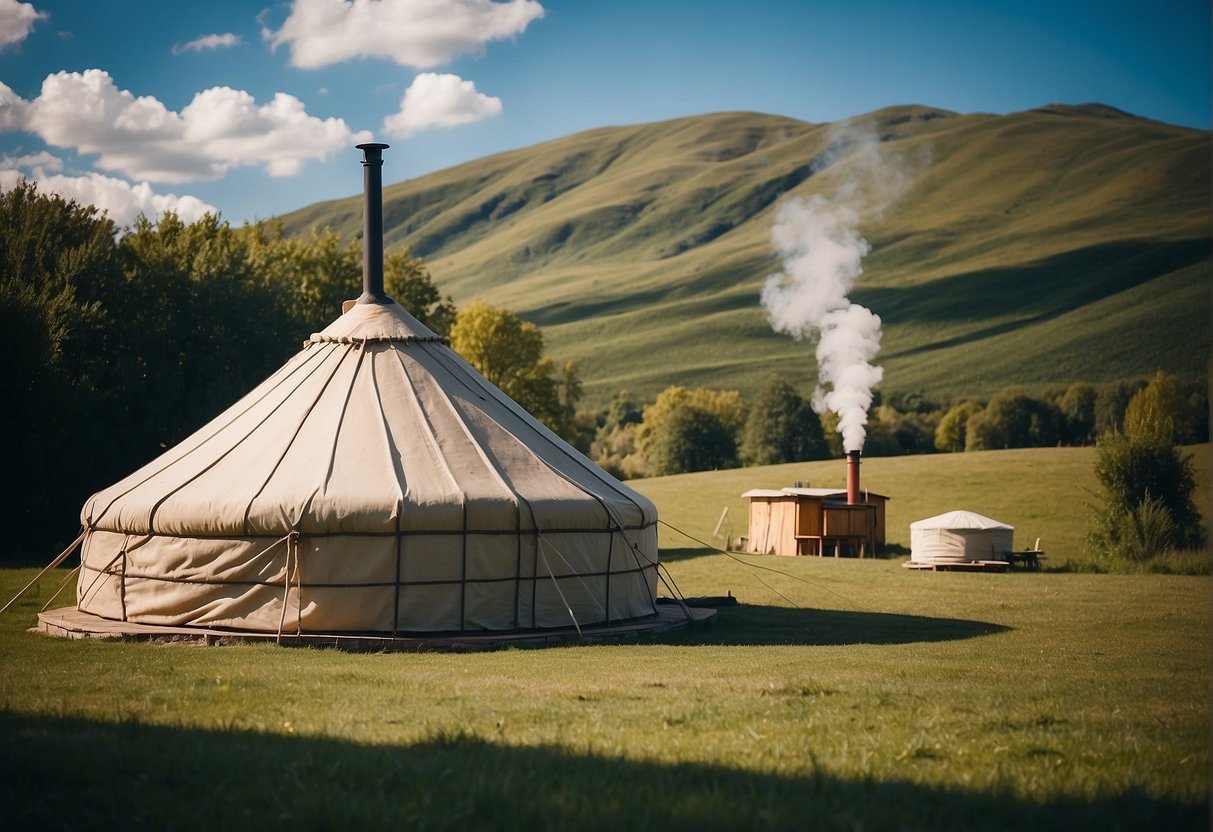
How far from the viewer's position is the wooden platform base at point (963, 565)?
2825 centimetres

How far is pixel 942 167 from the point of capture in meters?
163

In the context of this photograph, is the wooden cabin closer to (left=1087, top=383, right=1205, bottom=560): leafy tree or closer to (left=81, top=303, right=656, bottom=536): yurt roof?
(left=1087, top=383, right=1205, bottom=560): leafy tree

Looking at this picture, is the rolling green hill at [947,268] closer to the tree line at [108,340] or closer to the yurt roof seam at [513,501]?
the tree line at [108,340]

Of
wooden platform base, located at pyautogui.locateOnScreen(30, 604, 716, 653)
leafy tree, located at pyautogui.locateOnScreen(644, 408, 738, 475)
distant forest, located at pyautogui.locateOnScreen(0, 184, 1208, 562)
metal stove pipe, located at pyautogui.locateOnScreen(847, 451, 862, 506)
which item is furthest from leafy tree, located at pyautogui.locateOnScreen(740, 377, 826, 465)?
wooden platform base, located at pyautogui.locateOnScreen(30, 604, 716, 653)

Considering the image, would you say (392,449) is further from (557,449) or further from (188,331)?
(188,331)

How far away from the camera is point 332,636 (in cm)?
1206

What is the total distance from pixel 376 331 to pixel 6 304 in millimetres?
12556

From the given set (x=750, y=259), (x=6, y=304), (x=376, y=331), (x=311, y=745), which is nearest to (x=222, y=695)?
(x=311, y=745)

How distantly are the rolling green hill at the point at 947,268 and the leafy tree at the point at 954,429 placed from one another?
1888cm

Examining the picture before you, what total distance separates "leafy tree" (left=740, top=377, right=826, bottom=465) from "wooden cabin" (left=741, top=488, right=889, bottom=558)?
28.0 metres

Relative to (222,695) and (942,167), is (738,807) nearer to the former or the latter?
(222,695)

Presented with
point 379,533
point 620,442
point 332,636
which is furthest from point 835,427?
point 332,636

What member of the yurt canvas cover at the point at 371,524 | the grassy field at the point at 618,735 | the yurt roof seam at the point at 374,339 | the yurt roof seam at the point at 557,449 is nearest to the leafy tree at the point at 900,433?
the yurt roof seam at the point at 557,449

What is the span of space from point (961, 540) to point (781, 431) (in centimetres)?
3363
